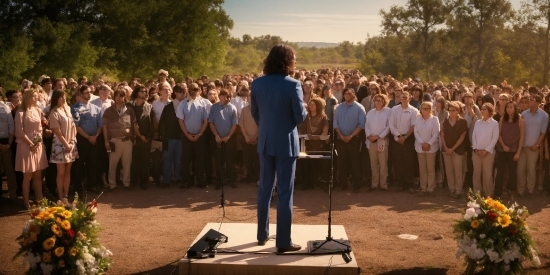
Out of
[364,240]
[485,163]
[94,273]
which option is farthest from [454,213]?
[94,273]

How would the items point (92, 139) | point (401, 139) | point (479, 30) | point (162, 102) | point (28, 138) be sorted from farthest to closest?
point (479, 30) < point (162, 102) < point (401, 139) < point (92, 139) < point (28, 138)

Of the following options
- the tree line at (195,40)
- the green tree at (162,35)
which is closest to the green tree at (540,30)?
the tree line at (195,40)

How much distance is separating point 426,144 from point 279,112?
5.75m

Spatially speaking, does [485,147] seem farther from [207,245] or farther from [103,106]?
[103,106]

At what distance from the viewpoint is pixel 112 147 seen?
11984 millimetres

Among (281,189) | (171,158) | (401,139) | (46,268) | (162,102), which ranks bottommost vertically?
(46,268)

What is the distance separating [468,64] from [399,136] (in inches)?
1113

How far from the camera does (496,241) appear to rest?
667 centimetres

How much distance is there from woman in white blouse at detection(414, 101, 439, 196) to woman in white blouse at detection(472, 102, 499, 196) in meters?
0.72

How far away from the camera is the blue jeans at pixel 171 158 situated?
12.5 meters

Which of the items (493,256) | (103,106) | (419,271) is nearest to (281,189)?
(419,271)

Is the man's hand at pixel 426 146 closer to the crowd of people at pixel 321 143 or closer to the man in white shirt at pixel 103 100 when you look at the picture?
the crowd of people at pixel 321 143

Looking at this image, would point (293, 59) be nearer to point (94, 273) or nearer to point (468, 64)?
point (94, 273)

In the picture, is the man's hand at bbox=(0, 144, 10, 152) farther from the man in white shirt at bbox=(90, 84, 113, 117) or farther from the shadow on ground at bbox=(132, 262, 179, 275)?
the shadow on ground at bbox=(132, 262, 179, 275)
